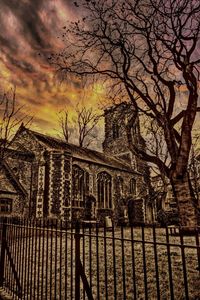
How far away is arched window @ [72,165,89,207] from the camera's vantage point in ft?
79.8

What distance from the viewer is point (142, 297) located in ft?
14.8

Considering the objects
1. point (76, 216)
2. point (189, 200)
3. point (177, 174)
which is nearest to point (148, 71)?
point (177, 174)

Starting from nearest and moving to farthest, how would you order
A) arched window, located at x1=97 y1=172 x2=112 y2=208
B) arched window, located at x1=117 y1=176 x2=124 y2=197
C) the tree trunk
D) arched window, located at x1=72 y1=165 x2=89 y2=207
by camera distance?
the tree trunk < arched window, located at x1=72 y1=165 x2=89 y2=207 < arched window, located at x1=97 y1=172 x2=112 y2=208 < arched window, located at x1=117 y1=176 x2=124 y2=197

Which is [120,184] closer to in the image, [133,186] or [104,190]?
[104,190]

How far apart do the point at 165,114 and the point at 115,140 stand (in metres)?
29.9

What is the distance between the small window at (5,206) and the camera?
719 inches

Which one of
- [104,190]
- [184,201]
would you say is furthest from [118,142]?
[184,201]

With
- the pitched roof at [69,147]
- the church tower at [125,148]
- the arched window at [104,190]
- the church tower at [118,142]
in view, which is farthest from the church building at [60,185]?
the church tower at [118,142]

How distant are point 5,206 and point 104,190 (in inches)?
491

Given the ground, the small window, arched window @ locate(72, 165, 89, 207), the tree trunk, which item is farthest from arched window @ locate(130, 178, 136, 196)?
the ground

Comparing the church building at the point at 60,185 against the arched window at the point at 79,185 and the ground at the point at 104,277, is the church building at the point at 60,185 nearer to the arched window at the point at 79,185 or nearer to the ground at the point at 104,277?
the arched window at the point at 79,185

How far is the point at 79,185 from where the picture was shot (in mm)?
25141

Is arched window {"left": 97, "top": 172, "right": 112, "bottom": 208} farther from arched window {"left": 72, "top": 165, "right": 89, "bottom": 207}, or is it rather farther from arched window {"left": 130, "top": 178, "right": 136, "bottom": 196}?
arched window {"left": 130, "top": 178, "right": 136, "bottom": 196}

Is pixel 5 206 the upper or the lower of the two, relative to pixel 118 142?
lower
